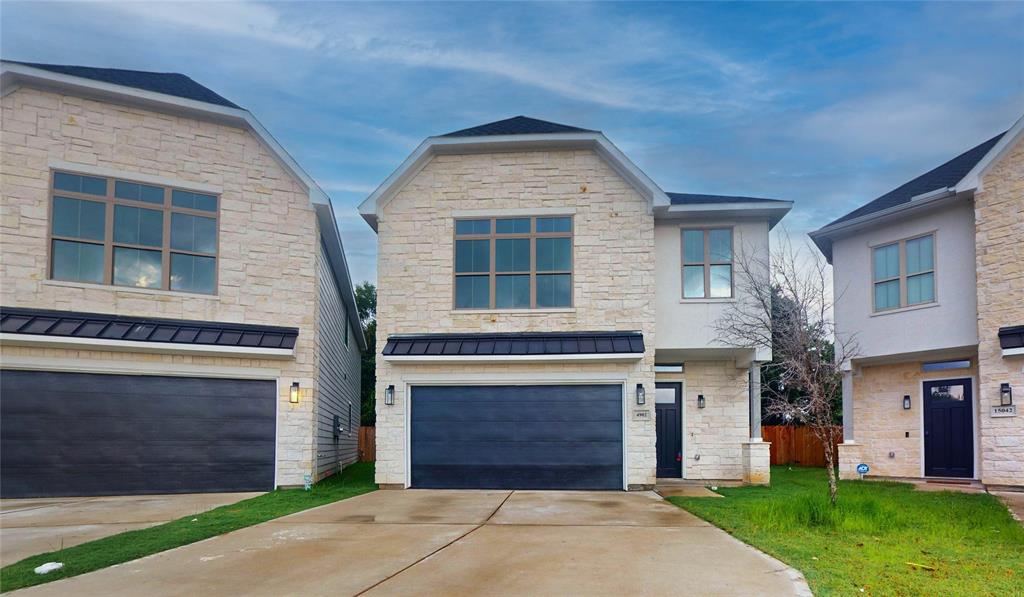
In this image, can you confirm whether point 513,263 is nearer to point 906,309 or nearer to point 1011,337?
point 906,309

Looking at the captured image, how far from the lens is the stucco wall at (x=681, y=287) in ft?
51.5

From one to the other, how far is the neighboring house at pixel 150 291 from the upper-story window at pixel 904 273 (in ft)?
41.8

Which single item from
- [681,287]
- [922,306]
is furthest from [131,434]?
[922,306]

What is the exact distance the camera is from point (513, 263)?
1564 centimetres

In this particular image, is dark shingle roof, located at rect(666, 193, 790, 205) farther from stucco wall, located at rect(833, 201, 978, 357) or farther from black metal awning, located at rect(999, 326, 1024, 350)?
black metal awning, located at rect(999, 326, 1024, 350)

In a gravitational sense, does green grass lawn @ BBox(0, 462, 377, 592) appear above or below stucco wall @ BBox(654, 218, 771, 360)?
below

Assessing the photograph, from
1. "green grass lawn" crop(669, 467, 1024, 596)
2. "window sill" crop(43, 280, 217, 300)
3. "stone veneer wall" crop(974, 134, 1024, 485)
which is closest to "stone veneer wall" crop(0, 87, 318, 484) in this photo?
"window sill" crop(43, 280, 217, 300)

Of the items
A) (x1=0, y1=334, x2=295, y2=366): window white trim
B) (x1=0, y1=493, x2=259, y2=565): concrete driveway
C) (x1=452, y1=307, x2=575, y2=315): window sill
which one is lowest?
(x1=0, y1=493, x2=259, y2=565): concrete driveway

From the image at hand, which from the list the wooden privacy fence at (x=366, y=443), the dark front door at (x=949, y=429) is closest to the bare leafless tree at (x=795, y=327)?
the dark front door at (x=949, y=429)

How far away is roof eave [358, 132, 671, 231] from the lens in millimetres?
15297

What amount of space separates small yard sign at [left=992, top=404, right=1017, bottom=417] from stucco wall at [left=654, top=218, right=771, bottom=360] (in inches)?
171

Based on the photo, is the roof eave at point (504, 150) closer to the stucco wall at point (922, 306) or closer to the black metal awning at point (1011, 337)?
the stucco wall at point (922, 306)

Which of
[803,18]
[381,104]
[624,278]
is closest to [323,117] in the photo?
[381,104]

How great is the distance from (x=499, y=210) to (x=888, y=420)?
1075cm
